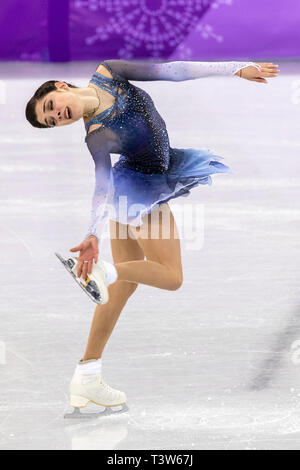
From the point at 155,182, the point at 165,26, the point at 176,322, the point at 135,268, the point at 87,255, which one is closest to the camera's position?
the point at 87,255

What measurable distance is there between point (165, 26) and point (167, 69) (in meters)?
8.87

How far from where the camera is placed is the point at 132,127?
2.87 m

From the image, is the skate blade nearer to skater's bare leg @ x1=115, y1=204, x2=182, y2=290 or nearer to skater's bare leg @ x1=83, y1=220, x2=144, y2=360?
skater's bare leg @ x1=83, y1=220, x2=144, y2=360

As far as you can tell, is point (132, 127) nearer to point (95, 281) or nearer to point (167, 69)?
point (167, 69)

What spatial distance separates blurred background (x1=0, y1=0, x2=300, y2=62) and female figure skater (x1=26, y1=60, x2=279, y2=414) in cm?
868

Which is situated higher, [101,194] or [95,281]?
[101,194]

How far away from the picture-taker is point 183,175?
9.95 feet

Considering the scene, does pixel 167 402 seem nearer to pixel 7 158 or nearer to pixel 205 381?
pixel 205 381

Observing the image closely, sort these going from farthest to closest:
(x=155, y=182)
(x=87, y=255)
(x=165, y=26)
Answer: (x=165, y=26), (x=155, y=182), (x=87, y=255)

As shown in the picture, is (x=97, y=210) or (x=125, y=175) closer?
(x=97, y=210)

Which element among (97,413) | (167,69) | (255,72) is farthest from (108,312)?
(255,72)

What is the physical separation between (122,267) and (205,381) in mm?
614

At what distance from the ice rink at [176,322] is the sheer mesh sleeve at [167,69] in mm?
1013

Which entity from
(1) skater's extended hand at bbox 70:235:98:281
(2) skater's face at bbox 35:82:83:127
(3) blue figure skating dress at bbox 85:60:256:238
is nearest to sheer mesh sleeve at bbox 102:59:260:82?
(3) blue figure skating dress at bbox 85:60:256:238
